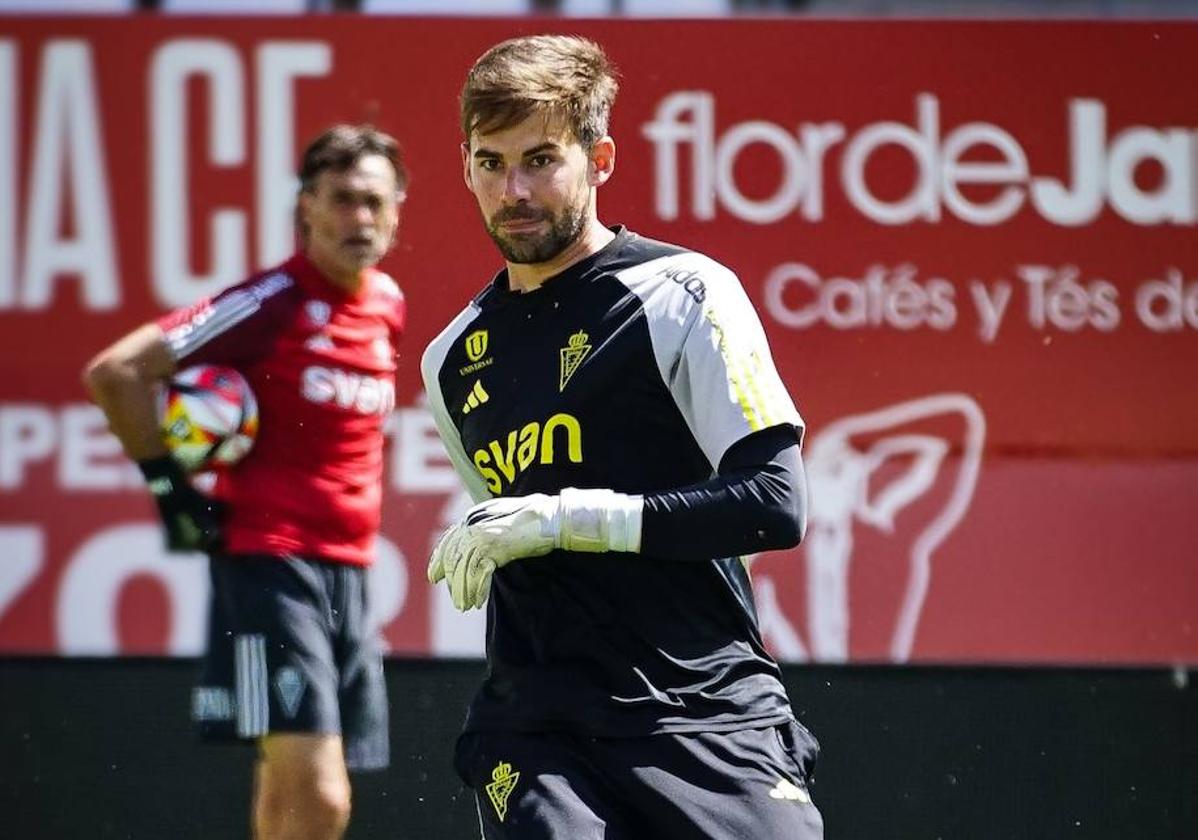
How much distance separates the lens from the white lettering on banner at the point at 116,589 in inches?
200

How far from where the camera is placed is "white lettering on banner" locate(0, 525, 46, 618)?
16.7 ft

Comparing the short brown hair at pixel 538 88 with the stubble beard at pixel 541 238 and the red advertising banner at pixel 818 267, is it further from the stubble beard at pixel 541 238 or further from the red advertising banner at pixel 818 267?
the red advertising banner at pixel 818 267

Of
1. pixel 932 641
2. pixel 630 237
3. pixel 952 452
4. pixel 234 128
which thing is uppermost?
pixel 234 128

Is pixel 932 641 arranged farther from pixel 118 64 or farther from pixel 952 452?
pixel 118 64

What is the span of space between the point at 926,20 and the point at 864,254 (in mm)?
634

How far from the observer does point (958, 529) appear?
5191mm

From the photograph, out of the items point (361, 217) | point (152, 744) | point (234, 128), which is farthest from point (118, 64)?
point (152, 744)

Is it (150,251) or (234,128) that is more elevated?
(234,128)

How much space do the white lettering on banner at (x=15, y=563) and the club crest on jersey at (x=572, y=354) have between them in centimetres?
259

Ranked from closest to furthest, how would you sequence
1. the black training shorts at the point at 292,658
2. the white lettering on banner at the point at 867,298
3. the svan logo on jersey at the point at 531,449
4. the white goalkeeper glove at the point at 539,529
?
the white goalkeeper glove at the point at 539,529, the svan logo on jersey at the point at 531,449, the black training shorts at the point at 292,658, the white lettering on banner at the point at 867,298

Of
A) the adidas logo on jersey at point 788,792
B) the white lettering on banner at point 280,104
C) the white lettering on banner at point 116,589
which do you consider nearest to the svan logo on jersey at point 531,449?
the adidas logo on jersey at point 788,792

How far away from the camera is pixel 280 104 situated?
5223 mm

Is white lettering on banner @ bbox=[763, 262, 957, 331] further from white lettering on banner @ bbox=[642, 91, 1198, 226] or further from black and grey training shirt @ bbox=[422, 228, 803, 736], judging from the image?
black and grey training shirt @ bbox=[422, 228, 803, 736]

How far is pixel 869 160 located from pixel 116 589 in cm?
222
